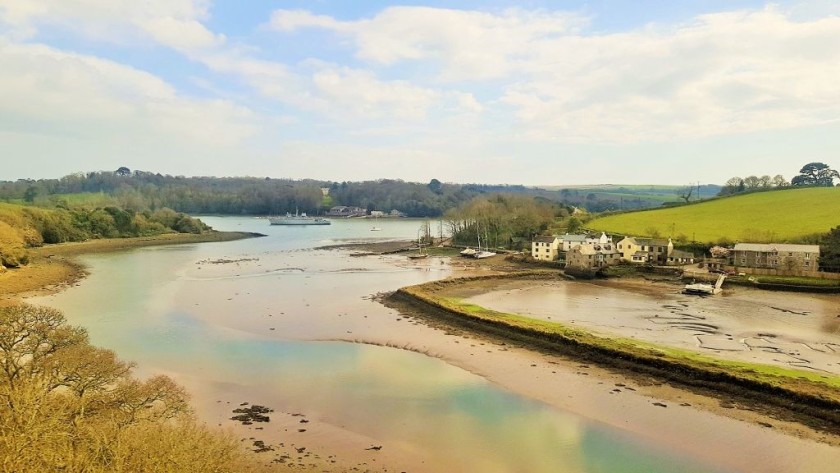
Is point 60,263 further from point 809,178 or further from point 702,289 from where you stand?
point 809,178

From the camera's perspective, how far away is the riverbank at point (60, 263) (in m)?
38.6

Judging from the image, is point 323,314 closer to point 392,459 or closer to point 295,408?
point 295,408

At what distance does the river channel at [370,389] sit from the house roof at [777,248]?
29897 mm

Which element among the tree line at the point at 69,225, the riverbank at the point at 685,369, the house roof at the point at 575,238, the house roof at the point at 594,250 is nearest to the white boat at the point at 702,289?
the house roof at the point at 594,250

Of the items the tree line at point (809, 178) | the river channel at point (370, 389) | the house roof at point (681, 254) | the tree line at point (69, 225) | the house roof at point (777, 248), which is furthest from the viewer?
the tree line at point (809, 178)

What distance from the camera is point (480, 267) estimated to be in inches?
2063

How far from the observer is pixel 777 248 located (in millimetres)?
41344

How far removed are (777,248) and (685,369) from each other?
92.1ft

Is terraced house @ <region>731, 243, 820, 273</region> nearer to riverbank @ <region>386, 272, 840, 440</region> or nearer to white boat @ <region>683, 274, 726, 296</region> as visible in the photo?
white boat @ <region>683, 274, 726, 296</region>

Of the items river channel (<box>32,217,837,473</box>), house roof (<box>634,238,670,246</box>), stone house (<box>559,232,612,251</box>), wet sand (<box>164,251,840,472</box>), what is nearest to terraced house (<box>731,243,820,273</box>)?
house roof (<box>634,238,670,246</box>)

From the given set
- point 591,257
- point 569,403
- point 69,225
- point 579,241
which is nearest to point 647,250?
point 591,257

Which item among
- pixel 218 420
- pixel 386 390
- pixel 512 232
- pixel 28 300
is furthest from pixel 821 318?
pixel 28 300

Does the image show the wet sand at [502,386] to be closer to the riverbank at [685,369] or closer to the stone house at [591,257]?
the riverbank at [685,369]

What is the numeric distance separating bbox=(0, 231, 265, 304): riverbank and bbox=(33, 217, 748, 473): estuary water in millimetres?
3123
